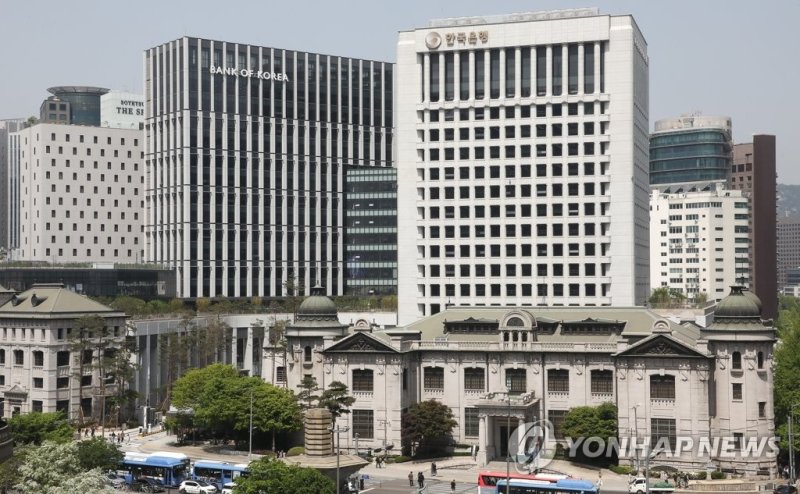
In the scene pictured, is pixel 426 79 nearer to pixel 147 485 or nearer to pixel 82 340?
pixel 82 340

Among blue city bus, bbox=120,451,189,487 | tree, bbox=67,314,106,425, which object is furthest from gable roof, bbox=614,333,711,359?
tree, bbox=67,314,106,425

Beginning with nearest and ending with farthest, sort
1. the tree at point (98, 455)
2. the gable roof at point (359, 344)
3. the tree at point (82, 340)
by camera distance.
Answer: the tree at point (98, 455) < the gable roof at point (359, 344) < the tree at point (82, 340)

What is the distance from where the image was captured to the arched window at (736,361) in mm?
116250

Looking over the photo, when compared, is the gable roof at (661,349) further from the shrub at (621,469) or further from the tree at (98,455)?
the tree at (98,455)

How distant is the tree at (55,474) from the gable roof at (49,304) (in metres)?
54.3

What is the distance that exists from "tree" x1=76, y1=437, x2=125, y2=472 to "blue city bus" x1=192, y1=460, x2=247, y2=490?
7.78 metres

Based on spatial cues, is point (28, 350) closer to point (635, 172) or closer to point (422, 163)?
point (422, 163)

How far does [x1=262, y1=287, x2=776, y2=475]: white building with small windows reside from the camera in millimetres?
116000

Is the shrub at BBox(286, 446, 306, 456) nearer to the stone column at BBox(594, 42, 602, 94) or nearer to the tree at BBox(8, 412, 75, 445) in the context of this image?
the tree at BBox(8, 412, 75, 445)

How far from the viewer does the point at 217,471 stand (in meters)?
109

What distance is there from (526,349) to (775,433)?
2762 centimetres

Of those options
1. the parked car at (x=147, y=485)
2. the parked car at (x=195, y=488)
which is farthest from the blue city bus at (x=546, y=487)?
the parked car at (x=147, y=485)

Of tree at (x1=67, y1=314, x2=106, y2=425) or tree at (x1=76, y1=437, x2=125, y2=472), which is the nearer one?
tree at (x1=76, y1=437, x2=125, y2=472)

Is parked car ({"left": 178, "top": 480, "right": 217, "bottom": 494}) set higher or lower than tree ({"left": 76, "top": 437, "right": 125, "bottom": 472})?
lower
